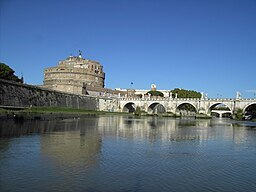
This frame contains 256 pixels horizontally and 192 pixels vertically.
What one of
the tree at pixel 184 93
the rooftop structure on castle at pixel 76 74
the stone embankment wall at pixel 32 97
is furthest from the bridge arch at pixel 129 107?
the stone embankment wall at pixel 32 97

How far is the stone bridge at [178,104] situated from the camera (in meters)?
64.2

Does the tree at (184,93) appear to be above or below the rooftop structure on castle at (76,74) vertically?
below

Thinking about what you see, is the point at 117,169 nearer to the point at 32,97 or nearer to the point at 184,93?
the point at 32,97

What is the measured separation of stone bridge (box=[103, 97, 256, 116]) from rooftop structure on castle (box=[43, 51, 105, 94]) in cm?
837

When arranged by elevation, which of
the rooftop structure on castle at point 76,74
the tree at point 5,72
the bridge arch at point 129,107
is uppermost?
the rooftop structure on castle at point 76,74

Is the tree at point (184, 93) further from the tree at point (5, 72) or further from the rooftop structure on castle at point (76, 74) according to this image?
the tree at point (5, 72)

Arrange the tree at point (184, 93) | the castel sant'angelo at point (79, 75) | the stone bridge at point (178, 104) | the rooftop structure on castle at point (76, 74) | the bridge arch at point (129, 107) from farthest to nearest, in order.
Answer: the tree at point (184, 93) < the bridge arch at point (129, 107) < the rooftop structure on castle at point (76, 74) < the castel sant'angelo at point (79, 75) < the stone bridge at point (178, 104)

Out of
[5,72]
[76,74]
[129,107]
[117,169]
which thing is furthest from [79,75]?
[117,169]

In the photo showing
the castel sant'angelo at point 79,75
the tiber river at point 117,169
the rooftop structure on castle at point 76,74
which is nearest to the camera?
the tiber river at point 117,169

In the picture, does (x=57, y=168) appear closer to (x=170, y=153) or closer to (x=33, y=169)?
(x=33, y=169)

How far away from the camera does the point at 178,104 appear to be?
74438 mm

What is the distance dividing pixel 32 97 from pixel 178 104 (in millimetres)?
41891

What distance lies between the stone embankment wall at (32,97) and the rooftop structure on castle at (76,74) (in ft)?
47.2

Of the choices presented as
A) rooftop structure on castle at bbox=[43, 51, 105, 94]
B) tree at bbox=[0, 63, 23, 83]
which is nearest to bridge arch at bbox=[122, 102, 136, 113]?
rooftop structure on castle at bbox=[43, 51, 105, 94]
